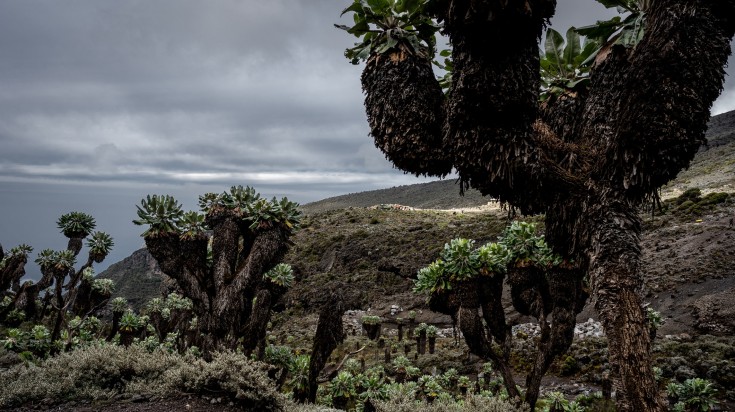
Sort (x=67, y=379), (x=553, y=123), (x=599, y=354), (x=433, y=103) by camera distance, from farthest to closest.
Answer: (x=599, y=354), (x=67, y=379), (x=553, y=123), (x=433, y=103)

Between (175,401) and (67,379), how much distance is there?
8.54 feet

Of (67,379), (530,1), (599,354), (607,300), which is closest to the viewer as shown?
(530,1)

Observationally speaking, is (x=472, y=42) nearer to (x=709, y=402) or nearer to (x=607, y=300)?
(x=607, y=300)

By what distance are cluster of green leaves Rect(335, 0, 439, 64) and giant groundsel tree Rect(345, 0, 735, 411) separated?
0.02 metres

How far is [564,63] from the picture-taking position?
645 cm

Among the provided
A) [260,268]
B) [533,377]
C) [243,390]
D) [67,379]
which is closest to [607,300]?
[533,377]

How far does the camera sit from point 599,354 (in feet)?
53.8

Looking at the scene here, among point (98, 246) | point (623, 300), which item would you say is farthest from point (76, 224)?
point (623, 300)

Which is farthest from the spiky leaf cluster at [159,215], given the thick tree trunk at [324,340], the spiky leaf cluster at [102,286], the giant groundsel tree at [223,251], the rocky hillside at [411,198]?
the rocky hillside at [411,198]

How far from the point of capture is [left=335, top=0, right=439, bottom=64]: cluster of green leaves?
5.57m

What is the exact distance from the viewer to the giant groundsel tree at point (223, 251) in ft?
32.5

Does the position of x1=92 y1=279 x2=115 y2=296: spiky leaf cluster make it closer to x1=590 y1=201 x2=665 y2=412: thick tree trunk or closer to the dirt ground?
the dirt ground

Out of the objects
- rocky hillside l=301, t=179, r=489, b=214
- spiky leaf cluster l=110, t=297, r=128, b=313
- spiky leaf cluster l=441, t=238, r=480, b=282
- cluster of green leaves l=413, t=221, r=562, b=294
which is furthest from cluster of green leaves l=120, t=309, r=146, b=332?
rocky hillside l=301, t=179, r=489, b=214

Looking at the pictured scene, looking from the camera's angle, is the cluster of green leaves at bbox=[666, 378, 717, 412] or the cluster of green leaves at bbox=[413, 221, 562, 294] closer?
the cluster of green leaves at bbox=[413, 221, 562, 294]
